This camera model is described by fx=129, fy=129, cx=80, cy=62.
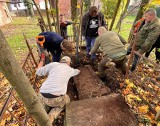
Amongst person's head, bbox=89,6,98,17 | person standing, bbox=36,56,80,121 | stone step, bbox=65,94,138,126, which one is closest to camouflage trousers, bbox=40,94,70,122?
person standing, bbox=36,56,80,121

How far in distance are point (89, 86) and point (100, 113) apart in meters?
1.05

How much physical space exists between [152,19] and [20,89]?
12.2 feet

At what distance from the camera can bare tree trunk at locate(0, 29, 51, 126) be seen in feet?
2.62

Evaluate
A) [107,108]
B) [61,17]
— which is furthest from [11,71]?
[61,17]

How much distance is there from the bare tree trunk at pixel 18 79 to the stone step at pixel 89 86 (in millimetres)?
1984

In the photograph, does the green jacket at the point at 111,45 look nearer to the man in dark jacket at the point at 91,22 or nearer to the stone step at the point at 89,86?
the stone step at the point at 89,86

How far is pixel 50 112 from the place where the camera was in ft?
9.12

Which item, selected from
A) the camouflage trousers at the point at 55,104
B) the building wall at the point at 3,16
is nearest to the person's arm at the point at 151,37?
the camouflage trousers at the point at 55,104

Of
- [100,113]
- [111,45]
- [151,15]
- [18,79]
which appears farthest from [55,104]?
[151,15]

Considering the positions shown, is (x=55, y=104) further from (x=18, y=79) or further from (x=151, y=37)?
(x=151, y=37)

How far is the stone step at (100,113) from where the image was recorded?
2328 millimetres

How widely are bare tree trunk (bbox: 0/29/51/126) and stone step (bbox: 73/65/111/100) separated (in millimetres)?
1984

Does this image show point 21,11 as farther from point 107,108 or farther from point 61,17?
point 107,108

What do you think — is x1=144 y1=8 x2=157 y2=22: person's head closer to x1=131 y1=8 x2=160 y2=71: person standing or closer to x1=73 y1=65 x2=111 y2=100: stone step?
x1=131 y1=8 x2=160 y2=71: person standing
